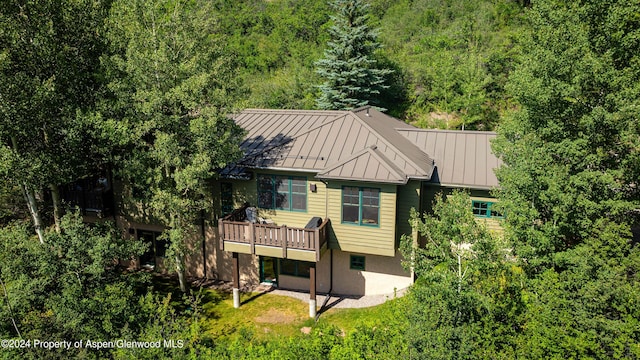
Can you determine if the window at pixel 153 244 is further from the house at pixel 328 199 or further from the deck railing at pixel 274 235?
the deck railing at pixel 274 235

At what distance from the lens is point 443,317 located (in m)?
9.48

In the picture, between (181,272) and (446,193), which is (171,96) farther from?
(446,193)

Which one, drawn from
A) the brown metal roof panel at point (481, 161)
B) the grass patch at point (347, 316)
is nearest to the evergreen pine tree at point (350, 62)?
the brown metal roof panel at point (481, 161)

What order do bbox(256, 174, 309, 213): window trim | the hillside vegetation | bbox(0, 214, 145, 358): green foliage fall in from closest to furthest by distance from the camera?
1. bbox(0, 214, 145, 358): green foliage
2. bbox(256, 174, 309, 213): window trim
3. the hillside vegetation

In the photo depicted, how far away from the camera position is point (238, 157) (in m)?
15.2

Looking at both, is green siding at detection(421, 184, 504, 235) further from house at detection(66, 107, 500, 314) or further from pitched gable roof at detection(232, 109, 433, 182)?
pitched gable roof at detection(232, 109, 433, 182)

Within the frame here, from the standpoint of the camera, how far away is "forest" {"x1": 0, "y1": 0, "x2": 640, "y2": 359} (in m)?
9.45

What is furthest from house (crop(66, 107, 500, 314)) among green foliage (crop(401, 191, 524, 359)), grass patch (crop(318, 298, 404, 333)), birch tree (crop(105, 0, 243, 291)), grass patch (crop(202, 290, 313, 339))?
green foliage (crop(401, 191, 524, 359))

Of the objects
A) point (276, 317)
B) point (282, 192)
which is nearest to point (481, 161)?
point (282, 192)

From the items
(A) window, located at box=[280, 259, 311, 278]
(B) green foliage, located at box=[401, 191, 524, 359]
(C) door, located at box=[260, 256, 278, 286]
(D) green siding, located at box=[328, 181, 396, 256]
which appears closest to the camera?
(B) green foliage, located at box=[401, 191, 524, 359]

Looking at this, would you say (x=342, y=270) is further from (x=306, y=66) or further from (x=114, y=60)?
(x=306, y=66)

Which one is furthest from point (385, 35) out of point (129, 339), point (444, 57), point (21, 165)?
point (129, 339)

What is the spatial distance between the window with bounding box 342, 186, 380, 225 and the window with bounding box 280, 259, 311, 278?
3.41 meters

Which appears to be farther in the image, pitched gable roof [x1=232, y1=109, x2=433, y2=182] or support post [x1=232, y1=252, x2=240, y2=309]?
support post [x1=232, y1=252, x2=240, y2=309]
